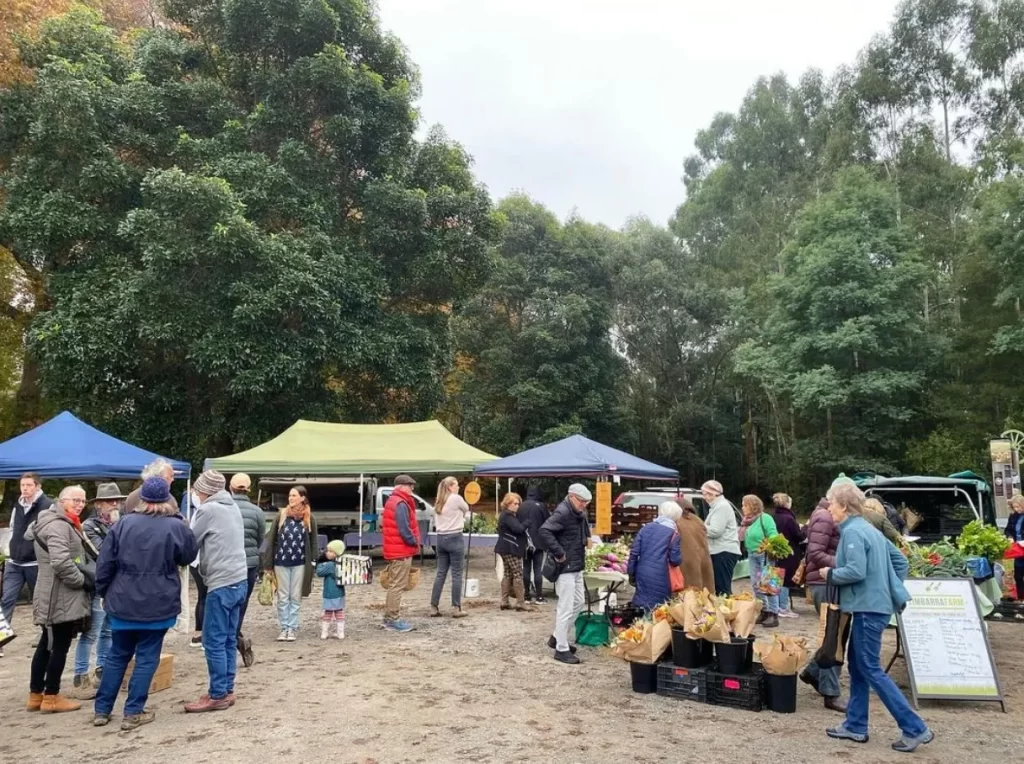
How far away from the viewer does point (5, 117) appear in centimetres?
1631

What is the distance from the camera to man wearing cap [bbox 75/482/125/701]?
211 inches

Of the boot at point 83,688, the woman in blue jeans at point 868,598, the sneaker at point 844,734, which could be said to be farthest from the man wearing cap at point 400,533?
the woman in blue jeans at point 868,598

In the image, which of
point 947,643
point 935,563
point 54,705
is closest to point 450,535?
point 54,705

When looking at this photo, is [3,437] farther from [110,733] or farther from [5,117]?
[110,733]

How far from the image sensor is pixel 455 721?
4.92m

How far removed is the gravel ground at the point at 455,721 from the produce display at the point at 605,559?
49.9 inches

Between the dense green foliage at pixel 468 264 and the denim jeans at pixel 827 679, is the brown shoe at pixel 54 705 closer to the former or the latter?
the denim jeans at pixel 827 679

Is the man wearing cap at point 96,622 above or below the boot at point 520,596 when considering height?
above

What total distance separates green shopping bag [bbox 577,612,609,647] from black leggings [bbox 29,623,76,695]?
418 cm

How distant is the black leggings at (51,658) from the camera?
486 centimetres

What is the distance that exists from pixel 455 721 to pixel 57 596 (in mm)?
2611

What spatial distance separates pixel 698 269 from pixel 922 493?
2249 cm

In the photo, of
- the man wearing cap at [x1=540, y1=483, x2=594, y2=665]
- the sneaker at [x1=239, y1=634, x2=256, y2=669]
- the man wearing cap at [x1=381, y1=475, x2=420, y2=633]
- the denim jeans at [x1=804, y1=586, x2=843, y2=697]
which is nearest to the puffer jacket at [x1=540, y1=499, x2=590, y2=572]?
the man wearing cap at [x1=540, y1=483, x2=594, y2=665]

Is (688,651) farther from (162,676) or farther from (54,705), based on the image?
(54,705)
